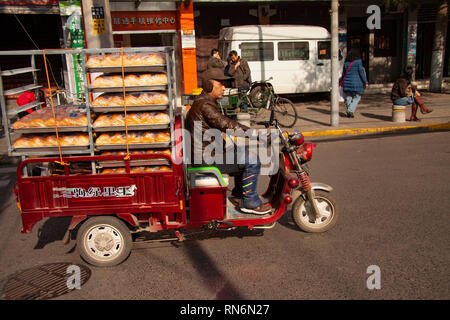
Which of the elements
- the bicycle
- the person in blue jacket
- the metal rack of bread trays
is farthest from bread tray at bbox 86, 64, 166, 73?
the person in blue jacket

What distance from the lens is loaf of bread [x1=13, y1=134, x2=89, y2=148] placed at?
400 cm

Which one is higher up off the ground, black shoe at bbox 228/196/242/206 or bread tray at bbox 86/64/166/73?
bread tray at bbox 86/64/166/73

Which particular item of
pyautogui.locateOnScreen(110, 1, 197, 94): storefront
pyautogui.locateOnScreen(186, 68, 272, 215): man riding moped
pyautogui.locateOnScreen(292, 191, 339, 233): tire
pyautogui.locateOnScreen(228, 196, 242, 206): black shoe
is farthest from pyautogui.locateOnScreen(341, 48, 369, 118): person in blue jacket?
pyautogui.locateOnScreen(186, 68, 272, 215): man riding moped

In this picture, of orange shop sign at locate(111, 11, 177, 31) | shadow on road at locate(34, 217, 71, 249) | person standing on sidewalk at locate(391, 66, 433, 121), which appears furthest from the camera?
orange shop sign at locate(111, 11, 177, 31)

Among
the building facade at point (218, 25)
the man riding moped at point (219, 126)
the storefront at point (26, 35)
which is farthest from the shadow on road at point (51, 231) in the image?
the storefront at point (26, 35)

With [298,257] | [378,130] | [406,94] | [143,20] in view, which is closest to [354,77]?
Result: [406,94]

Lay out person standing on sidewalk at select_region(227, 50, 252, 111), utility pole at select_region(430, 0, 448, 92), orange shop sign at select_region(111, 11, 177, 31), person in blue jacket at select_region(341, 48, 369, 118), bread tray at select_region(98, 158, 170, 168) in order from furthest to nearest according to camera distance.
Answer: orange shop sign at select_region(111, 11, 177, 31)
utility pole at select_region(430, 0, 448, 92)
person standing on sidewalk at select_region(227, 50, 252, 111)
person in blue jacket at select_region(341, 48, 369, 118)
bread tray at select_region(98, 158, 170, 168)

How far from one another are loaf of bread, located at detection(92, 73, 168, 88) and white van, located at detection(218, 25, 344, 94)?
431 inches

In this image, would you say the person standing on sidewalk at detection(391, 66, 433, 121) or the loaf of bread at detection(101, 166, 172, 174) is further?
the person standing on sidewalk at detection(391, 66, 433, 121)

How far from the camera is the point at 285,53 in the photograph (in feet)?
50.2

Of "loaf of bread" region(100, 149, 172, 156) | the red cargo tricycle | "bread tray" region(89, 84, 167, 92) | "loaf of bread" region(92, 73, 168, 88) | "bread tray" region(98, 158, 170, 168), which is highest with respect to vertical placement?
"loaf of bread" region(92, 73, 168, 88)

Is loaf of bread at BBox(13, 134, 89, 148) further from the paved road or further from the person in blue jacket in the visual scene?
the person in blue jacket
